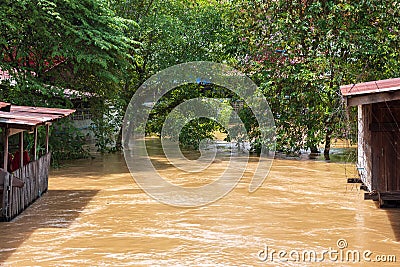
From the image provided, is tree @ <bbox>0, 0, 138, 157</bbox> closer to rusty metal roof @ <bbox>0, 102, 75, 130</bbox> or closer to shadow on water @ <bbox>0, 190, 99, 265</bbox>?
shadow on water @ <bbox>0, 190, 99, 265</bbox>

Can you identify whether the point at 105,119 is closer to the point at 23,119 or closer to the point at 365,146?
the point at 23,119

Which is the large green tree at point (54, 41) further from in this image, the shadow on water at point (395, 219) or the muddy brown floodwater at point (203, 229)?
the shadow on water at point (395, 219)

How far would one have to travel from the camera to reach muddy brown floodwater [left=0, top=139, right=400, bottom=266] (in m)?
9.00

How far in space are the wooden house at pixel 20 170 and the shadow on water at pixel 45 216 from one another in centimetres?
19

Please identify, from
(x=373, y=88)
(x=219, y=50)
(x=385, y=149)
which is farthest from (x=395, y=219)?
(x=219, y=50)

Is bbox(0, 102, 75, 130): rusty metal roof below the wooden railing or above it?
above

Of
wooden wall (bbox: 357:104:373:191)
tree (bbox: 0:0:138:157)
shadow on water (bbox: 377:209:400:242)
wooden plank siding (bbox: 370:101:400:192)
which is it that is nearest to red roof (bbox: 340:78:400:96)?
wooden plank siding (bbox: 370:101:400:192)

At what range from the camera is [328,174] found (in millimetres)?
17750

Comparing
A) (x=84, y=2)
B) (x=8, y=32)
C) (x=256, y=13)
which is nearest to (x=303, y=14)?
(x=256, y=13)

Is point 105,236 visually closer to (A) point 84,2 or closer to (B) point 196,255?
(B) point 196,255

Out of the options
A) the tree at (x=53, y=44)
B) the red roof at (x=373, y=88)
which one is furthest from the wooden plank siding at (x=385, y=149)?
the tree at (x=53, y=44)

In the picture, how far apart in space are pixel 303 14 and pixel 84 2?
7145 mm

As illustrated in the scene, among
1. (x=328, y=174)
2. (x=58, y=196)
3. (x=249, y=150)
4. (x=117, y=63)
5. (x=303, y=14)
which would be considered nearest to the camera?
(x=58, y=196)

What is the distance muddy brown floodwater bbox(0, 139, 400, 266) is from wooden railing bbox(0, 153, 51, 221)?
0.67 ft
